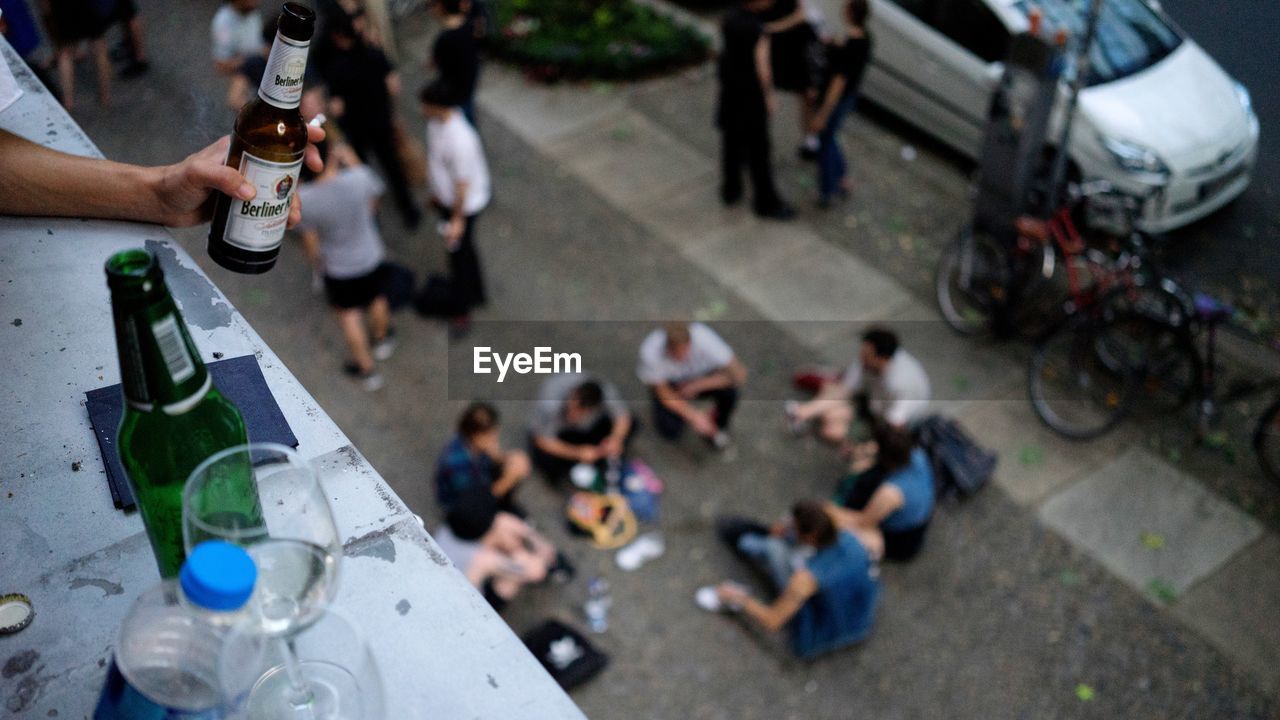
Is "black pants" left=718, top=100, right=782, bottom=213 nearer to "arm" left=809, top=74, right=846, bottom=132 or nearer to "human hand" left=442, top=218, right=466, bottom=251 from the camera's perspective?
"arm" left=809, top=74, right=846, bottom=132

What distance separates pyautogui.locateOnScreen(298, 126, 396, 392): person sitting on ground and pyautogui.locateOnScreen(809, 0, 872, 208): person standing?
11.9 ft

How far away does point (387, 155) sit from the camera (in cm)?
831

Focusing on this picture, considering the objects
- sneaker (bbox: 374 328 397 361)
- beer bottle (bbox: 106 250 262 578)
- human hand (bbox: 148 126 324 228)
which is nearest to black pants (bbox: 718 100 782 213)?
sneaker (bbox: 374 328 397 361)

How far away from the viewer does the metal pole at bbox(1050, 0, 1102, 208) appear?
649 centimetres

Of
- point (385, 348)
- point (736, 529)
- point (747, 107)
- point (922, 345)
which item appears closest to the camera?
point (736, 529)

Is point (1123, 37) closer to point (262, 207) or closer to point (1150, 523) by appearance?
point (1150, 523)

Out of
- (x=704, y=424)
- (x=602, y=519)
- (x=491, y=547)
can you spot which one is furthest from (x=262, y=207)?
(x=704, y=424)

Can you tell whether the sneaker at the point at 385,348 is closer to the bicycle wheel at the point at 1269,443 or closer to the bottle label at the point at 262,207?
the bottle label at the point at 262,207

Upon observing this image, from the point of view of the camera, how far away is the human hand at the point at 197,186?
196cm

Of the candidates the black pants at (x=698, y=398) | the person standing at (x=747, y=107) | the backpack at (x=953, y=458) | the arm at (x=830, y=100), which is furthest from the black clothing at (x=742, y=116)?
the backpack at (x=953, y=458)

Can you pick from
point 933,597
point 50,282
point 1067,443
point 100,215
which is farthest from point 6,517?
point 1067,443

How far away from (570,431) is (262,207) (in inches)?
177

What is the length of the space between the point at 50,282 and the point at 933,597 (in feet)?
16.3

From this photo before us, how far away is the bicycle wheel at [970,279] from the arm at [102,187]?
6.22 m
